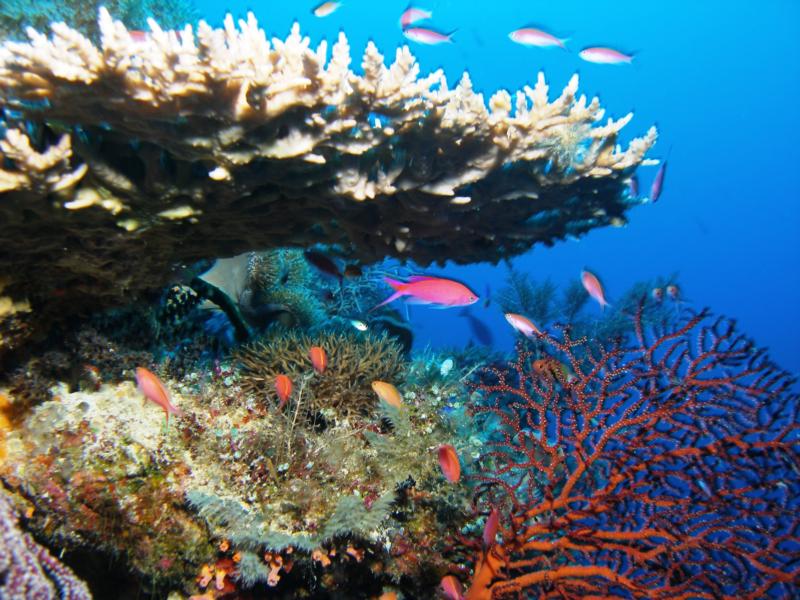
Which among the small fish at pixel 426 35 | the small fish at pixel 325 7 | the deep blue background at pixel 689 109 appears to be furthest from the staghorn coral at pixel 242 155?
the deep blue background at pixel 689 109

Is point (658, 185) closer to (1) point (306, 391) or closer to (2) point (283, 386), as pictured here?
(1) point (306, 391)

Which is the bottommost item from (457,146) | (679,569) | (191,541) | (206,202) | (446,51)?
(191,541)

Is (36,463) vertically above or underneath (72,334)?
underneath

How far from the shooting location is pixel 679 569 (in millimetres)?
2641

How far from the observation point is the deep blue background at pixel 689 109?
2574 inches

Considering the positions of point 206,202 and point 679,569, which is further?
point 206,202

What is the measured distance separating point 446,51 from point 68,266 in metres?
73.9

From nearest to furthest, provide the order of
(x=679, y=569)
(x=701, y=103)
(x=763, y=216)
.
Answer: (x=679, y=569) < (x=701, y=103) < (x=763, y=216)

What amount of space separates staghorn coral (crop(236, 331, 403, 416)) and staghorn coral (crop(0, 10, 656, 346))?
40.0 inches

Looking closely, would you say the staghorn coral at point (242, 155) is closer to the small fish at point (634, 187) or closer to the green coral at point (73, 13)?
the small fish at point (634, 187)

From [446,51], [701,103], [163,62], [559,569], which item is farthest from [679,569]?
[701,103]

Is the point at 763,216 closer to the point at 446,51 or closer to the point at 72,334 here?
the point at 446,51

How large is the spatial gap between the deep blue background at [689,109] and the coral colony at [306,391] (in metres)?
52.4

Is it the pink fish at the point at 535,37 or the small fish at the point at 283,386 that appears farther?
the pink fish at the point at 535,37
